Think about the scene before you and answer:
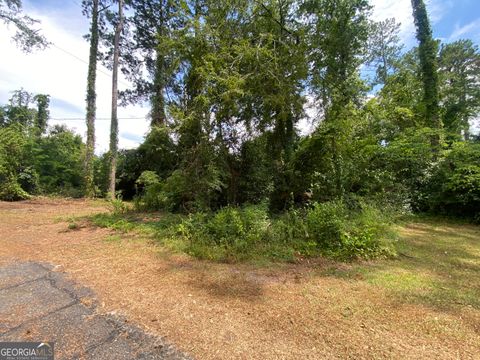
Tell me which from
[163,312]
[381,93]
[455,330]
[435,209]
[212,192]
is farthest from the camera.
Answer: [381,93]

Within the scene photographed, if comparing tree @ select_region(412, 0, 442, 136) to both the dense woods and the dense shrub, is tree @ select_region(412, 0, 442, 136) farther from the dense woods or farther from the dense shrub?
the dense shrub

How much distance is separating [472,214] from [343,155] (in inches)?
159

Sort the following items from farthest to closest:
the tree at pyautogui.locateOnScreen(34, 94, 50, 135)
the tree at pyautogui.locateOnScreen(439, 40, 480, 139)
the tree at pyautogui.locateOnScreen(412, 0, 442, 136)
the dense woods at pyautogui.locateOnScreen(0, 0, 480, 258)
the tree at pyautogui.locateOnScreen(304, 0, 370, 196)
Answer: the tree at pyautogui.locateOnScreen(34, 94, 50, 135) → the tree at pyautogui.locateOnScreen(439, 40, 480, 139) → the tree at pyautogui.locateOnScreen(412, 0, 442, 136) → the tree at pyautogui.locateOnScreen(304, 0, 370, 196) → the dense woods at pyautogui.locateOnScreen(0, 0, 480, 258)

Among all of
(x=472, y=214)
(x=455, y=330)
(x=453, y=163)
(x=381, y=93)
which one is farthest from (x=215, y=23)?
(x=472, y=214)

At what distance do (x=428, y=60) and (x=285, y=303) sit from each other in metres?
11.0

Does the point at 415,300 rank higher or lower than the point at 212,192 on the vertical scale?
lower

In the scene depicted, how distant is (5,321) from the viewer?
221 centimetres

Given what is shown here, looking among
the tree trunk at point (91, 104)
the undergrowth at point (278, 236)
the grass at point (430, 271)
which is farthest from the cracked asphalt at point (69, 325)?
the tree trunk at point (91, 104)

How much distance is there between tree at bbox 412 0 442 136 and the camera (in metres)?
9.41

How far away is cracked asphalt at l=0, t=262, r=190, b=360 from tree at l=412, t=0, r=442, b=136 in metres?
11.4

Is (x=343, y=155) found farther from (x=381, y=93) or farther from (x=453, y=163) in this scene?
(x=381, y=93)

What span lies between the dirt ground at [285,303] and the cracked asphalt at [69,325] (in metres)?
0.13

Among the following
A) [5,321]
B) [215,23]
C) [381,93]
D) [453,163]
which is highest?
[215,23]

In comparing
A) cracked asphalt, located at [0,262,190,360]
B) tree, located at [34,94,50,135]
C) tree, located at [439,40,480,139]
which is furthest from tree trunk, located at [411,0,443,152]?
tree, located at [34,94,50,135]
